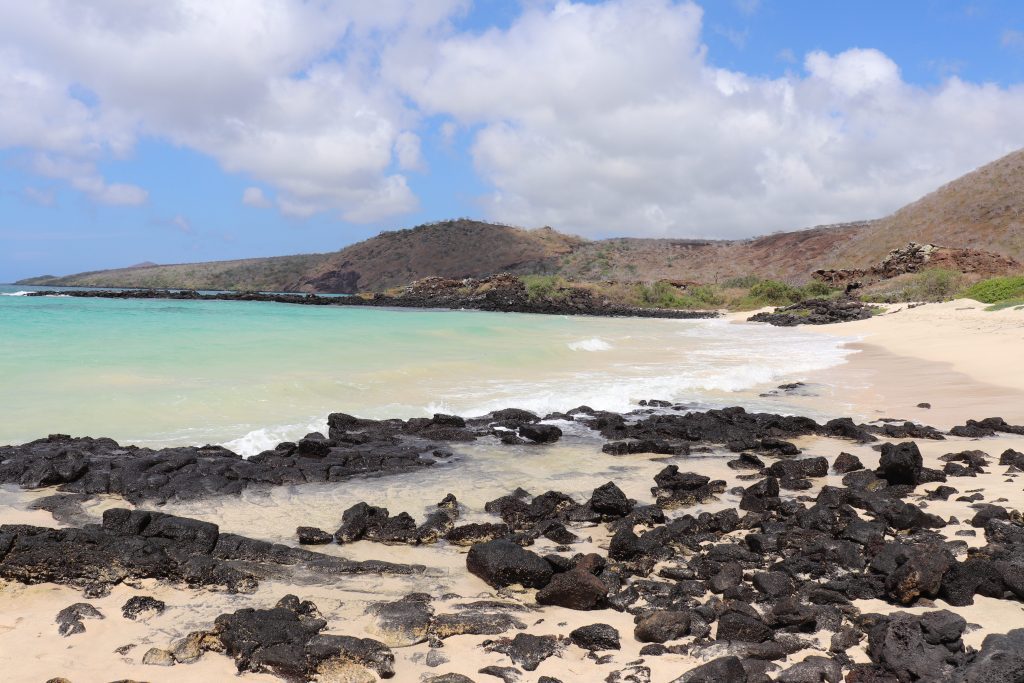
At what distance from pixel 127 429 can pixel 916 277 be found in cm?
5038

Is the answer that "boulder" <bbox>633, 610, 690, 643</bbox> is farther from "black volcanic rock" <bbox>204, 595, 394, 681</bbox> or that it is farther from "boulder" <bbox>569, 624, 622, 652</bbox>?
"black volcanic rock" <bbox>204, 595, 394, 681</bbox>

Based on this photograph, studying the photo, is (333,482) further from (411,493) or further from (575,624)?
(575,624)

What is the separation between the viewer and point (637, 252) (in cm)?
9112

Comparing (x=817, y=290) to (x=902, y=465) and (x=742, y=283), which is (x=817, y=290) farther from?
(x=902, y=465)

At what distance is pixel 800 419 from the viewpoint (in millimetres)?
Answer: 9594

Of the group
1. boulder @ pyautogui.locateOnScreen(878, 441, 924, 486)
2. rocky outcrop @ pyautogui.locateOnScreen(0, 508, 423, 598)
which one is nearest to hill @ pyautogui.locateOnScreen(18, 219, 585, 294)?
boulder @ pyautogui.locateOnScreen(878, 441, 924, 486)

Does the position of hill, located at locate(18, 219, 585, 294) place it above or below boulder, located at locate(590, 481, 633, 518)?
above

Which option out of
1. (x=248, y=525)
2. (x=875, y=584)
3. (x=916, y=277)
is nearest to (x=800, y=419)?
(x=875, y=584)

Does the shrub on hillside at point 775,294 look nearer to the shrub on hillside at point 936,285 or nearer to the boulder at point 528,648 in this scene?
the shrub on hillside at point 936,285

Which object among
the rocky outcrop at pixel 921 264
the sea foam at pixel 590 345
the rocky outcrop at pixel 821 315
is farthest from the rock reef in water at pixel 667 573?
the rocky outcrop at pixel 921 264

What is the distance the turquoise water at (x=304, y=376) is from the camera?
1028cm

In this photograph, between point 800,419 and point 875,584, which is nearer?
point 875,584

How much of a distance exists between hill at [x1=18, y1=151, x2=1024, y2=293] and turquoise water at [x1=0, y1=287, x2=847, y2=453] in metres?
44.6

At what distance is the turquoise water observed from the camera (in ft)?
33.7
